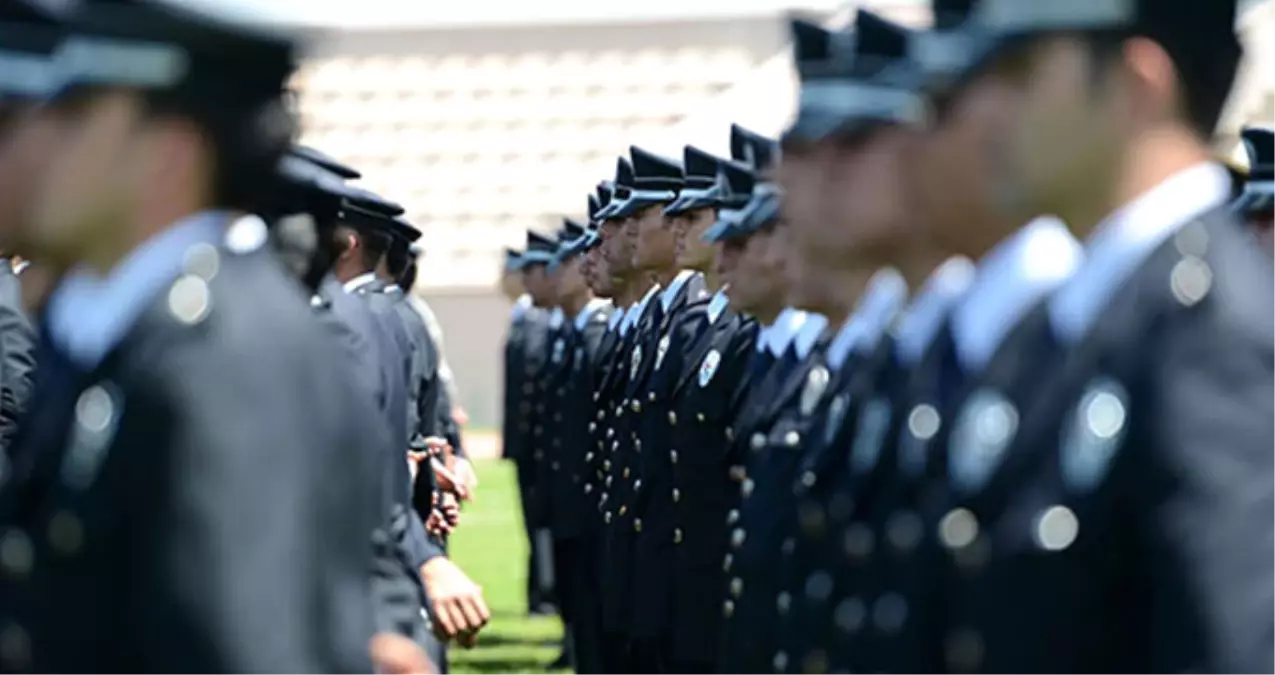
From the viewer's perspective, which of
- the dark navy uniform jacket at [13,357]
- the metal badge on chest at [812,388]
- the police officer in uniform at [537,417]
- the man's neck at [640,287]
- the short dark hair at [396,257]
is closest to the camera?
the metal badge on chest at [812,388]

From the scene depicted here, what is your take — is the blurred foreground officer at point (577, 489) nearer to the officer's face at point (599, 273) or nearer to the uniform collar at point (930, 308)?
the officer's face at point (599, 273)

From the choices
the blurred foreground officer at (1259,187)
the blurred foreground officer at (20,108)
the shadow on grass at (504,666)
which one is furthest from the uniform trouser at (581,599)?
the blurred foreground officer at (20,108)

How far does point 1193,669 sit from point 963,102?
833mm

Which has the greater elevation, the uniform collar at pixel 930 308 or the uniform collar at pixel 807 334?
the uniform collar at pixel 930 308

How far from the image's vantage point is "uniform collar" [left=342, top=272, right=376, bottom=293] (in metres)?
8.27

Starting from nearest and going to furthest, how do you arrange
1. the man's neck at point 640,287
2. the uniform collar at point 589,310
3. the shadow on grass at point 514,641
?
the man's neck at point 640,287 < the uniform collar at point 589,310 < the shadow on grass at point 514,641

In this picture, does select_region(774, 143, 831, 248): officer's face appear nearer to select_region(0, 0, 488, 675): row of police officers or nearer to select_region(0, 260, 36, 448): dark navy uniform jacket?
select_region(0, 0, 488, 675): row of police officers

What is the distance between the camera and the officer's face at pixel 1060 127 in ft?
10.8

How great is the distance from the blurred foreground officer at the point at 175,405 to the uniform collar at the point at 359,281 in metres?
4.66

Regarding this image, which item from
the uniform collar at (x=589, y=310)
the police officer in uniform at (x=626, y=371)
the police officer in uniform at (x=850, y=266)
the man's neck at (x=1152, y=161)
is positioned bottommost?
the uniform collar at (x=589, y=310)

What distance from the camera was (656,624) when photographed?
8.27 meters

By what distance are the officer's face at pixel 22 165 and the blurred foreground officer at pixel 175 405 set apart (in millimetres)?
24

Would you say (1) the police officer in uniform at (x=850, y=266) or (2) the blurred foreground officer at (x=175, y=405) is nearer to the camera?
(2) the blurred foreground officer at (x=175, y=405)

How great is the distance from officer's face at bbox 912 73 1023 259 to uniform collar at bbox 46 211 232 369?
2.88 feet
